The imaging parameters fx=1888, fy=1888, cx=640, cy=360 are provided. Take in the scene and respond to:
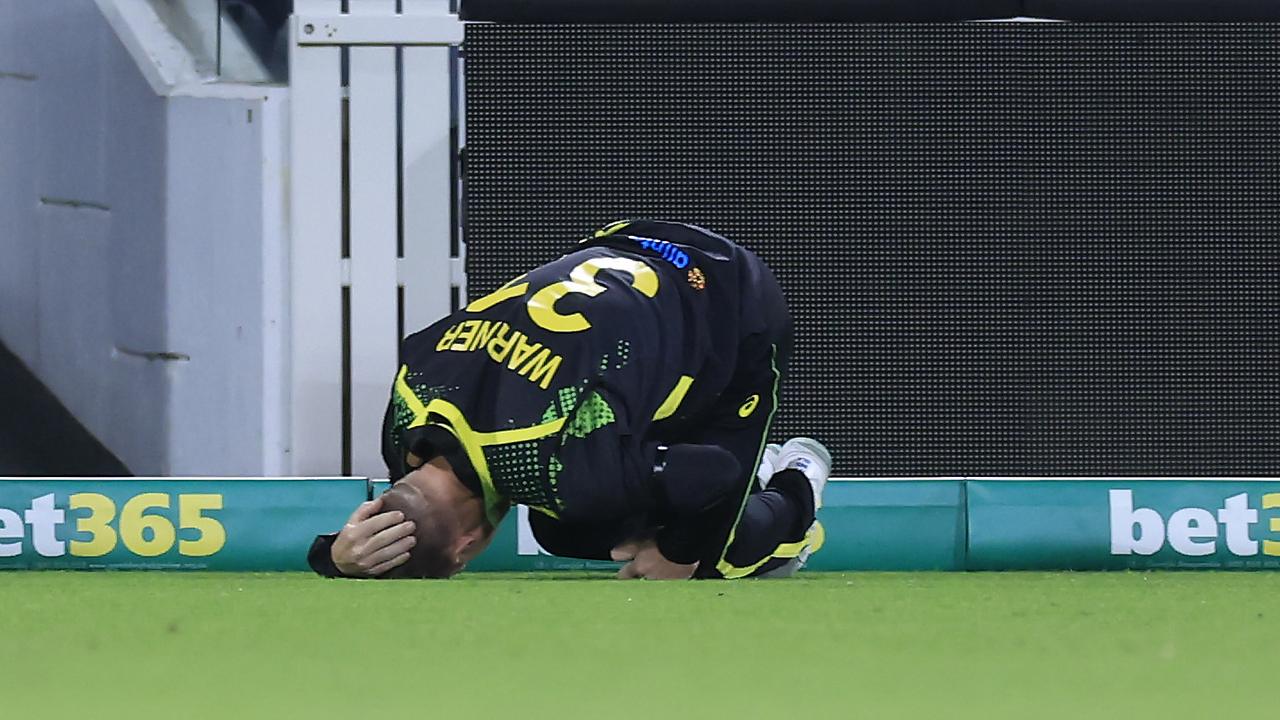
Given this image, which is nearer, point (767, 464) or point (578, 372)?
point (578, 372)

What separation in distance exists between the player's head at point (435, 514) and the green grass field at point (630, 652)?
16 cm

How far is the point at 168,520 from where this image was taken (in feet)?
15.2

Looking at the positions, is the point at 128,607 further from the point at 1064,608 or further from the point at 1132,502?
the point at 1132,502

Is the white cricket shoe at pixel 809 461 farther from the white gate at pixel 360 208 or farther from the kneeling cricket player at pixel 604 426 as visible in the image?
the white gate at pixel 360 208

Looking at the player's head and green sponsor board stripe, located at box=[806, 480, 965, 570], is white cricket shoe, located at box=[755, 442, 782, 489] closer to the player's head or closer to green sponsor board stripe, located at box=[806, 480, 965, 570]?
green sponsor board stripe, located at box=[806, 480, 965, 570]

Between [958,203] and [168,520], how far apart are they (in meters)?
2.14

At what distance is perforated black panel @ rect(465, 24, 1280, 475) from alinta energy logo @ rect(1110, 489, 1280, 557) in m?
0.25

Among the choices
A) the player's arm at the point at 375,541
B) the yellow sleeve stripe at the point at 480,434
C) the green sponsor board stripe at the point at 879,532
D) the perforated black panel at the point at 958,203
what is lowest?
the green sponsor board stripe at the point at 879,532

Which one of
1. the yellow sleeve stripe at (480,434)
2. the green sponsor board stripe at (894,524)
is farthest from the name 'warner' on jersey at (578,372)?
the green sponsor board stripe at (894,524)

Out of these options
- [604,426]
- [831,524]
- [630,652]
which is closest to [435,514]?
[604,426]

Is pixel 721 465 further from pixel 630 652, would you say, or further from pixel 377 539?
pixel 630 652

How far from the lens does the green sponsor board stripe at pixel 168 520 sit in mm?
4598

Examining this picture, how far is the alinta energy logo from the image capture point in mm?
4613

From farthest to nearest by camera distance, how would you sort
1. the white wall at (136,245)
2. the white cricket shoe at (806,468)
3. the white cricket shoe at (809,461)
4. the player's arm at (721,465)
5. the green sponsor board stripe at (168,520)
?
the white wall at (136,245) < the green sponsor board stripe at (168,520) < the white cricket shoe at (809,461) < the white cricket shoe at (806,468) < the player's arm at (721,465)
